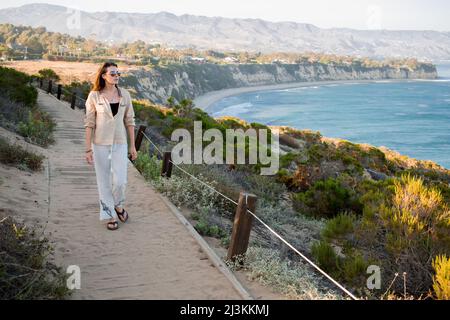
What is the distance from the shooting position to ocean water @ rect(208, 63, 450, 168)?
186 feet

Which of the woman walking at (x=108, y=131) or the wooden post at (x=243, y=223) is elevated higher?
the woman walking at (x=108, y=131)

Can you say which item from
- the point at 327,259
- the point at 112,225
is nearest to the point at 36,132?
the point at 112,225

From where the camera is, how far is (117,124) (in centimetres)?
580

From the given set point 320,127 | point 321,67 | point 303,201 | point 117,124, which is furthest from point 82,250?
point 321,67

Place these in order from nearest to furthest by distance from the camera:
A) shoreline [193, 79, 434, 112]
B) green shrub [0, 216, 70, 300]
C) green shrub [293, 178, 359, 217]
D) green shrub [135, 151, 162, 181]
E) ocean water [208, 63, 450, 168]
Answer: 1. green shrub [0, 216, 70, 300]
2. green shrub [135, 151, 162, 181]
3. green shrub [293, 178, 359, 217]
4. ocean water [208, 63, 450, 168]
5. shoreline [193, 79, 434, 112]

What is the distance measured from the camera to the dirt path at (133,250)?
4.59 meters

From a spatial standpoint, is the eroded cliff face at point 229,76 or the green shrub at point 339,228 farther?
the eroded cliff face at point 229,76

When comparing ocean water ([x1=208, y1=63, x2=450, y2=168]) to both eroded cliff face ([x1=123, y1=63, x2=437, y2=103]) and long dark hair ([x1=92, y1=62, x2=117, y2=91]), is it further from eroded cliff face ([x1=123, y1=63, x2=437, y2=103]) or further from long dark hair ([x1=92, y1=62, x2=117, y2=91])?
long dark hair ([x1=92, y1=62, x2=117, y2=91])

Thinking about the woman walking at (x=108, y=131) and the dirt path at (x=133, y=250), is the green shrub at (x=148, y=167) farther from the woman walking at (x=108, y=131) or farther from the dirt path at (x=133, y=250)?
the woman walking at (x=108, y=131)

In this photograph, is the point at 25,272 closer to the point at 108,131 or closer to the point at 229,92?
the point at 108,131

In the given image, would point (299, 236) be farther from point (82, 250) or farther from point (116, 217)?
point (82, 250)

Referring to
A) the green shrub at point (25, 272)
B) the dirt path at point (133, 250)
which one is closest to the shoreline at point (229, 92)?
the dirt path at point (133, 250)

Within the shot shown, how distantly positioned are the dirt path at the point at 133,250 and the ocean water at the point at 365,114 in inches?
1689

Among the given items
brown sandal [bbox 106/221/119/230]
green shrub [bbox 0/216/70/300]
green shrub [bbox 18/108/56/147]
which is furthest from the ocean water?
green shrub [bbox 0/216/70/300]
